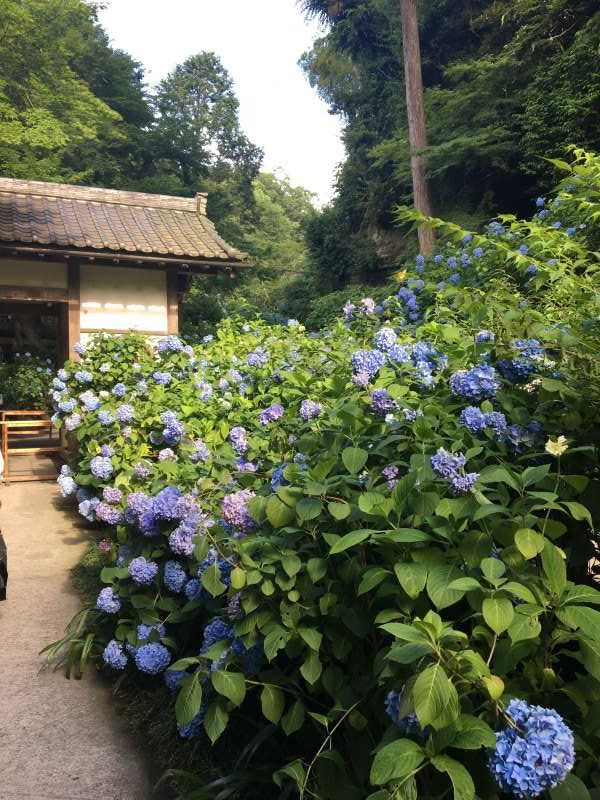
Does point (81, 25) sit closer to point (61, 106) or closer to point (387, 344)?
point (61, 106)

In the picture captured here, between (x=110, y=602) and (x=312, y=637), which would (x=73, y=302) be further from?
(x=312, y=637)

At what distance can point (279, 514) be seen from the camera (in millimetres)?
1766

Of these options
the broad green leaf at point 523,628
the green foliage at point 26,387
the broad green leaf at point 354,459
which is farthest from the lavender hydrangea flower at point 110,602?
the green foliage at point 26,387

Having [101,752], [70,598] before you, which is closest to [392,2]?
[70,598]

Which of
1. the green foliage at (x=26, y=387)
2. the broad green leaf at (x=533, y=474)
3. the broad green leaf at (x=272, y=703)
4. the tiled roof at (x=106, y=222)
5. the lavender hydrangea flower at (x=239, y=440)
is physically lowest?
the broad green leaf at (x=272, y=703)

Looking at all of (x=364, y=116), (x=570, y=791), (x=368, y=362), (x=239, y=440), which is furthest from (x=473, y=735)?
(x=364, y=116)

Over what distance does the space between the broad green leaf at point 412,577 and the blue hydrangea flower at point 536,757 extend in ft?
1.19

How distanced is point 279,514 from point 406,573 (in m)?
0.48

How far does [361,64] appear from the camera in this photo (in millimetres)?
19516

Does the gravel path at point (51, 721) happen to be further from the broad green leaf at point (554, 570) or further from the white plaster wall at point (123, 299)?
the white plaster wall at point (123, 299)

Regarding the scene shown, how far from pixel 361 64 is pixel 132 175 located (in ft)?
26.7

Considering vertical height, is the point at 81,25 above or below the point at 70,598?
above

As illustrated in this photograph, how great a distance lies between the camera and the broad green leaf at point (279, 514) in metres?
1.76

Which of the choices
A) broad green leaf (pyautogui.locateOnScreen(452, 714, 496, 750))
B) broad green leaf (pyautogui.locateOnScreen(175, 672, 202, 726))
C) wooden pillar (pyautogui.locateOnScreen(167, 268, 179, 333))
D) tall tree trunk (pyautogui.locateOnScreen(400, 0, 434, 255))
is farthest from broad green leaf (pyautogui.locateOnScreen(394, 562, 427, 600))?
tall tree trunk (pyautogui.locateOnScreen(400, 0, 434, 255))
